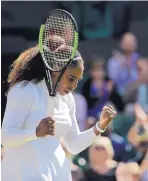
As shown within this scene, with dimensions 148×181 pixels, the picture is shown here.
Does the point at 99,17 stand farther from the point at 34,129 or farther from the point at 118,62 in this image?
the point at 34,129

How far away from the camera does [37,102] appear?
3.37 metres

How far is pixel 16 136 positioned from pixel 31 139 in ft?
0.28

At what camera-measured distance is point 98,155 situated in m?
5.71

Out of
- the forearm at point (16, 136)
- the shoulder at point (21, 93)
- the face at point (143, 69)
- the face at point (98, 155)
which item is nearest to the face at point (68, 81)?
the shoulder at point (21, 93)

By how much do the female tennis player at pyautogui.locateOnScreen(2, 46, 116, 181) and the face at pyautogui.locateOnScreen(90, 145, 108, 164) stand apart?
2193mm

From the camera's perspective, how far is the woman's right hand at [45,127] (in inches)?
127

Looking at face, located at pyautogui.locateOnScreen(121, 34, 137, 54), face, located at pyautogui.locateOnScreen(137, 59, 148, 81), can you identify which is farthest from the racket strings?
face, located at pyautogui.locateOnScreen(121, 34, 137, 54)

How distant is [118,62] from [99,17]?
59 cm

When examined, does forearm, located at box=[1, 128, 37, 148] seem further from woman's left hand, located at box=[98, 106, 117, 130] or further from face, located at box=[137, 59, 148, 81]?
face, located at box=[137, 59, 148, 81]

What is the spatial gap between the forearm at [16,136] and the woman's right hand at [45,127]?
28mm

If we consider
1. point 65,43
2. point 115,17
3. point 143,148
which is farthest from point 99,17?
point 65,43

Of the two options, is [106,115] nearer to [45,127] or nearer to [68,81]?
[68,81]

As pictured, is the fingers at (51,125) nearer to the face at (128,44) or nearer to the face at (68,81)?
the face at (68,81)

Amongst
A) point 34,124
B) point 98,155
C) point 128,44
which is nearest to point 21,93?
point 34,124
